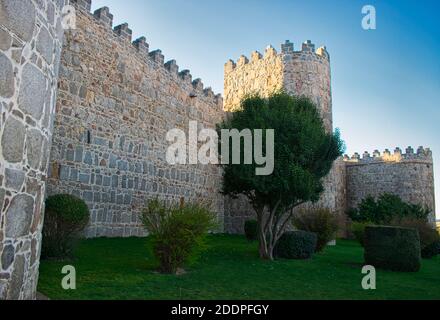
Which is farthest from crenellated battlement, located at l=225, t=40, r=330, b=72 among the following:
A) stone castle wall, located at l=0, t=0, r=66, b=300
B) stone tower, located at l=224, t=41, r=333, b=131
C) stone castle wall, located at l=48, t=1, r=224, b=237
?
stone castle wall, located at l=0, t=0, r=66, b=300

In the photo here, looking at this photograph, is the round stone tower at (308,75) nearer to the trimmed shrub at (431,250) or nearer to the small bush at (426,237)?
the small bush at (426,237)

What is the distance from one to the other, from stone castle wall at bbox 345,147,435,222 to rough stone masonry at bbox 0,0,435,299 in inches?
2.9

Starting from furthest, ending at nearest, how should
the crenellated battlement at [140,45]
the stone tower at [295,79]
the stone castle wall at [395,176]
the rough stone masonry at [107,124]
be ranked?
the stone castle wall at [395,176] → the stone tower at [295,79] → the crenellated battlement at [140,45] → the rough stone masonry at [107,124]

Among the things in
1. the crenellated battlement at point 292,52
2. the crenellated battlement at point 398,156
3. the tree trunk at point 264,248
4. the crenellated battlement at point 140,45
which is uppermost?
the crenellated battlement at point 292,52

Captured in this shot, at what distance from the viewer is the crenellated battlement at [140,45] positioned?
12273 millimetres

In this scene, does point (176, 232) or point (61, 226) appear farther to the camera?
point (61, 226)

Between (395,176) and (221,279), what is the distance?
79.2 feet

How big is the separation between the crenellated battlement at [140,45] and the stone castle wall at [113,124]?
1.6 inches

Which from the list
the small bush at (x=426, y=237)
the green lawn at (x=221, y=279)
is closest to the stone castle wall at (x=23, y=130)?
the green lawn at (x=221, y=279)

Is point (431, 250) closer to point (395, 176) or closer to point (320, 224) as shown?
point (320, 224)

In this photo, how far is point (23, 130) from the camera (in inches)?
145

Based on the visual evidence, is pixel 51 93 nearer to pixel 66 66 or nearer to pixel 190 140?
pixel 66 66

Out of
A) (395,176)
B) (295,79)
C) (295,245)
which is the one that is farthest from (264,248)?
(395,176)
